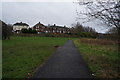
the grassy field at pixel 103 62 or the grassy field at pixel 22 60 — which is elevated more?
the grassy field at pixel 103 62

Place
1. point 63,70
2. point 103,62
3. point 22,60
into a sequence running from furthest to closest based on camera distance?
point 22,60 < point 103,62 < point 63,70

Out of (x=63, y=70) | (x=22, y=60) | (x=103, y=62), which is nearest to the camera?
(x=63, y=70)

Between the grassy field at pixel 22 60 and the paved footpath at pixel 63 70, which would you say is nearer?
the paved footpath at pixel 63 70

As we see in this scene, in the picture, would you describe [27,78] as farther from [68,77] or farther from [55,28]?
[55,28]

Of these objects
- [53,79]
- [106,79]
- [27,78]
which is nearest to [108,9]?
[106,79]

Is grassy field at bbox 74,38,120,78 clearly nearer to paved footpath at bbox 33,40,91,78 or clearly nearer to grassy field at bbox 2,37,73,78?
paved footpath at bbox 33,40,91,78

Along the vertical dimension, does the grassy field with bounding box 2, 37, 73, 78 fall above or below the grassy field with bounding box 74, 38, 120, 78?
below

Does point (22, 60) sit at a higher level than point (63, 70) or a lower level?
lower

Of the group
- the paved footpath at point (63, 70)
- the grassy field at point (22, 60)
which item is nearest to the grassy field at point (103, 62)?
the paved footpath at point (63, 70)

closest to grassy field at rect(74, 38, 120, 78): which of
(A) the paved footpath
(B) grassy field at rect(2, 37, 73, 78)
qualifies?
(A) the paved footpath

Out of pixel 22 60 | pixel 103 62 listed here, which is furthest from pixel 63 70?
pixel 22 60

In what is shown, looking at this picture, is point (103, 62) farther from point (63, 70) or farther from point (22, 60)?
point (22, 60)

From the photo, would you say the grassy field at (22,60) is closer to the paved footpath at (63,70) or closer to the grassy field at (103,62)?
the paved footpath at (63,70)

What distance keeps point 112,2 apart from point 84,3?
5.22 feet
